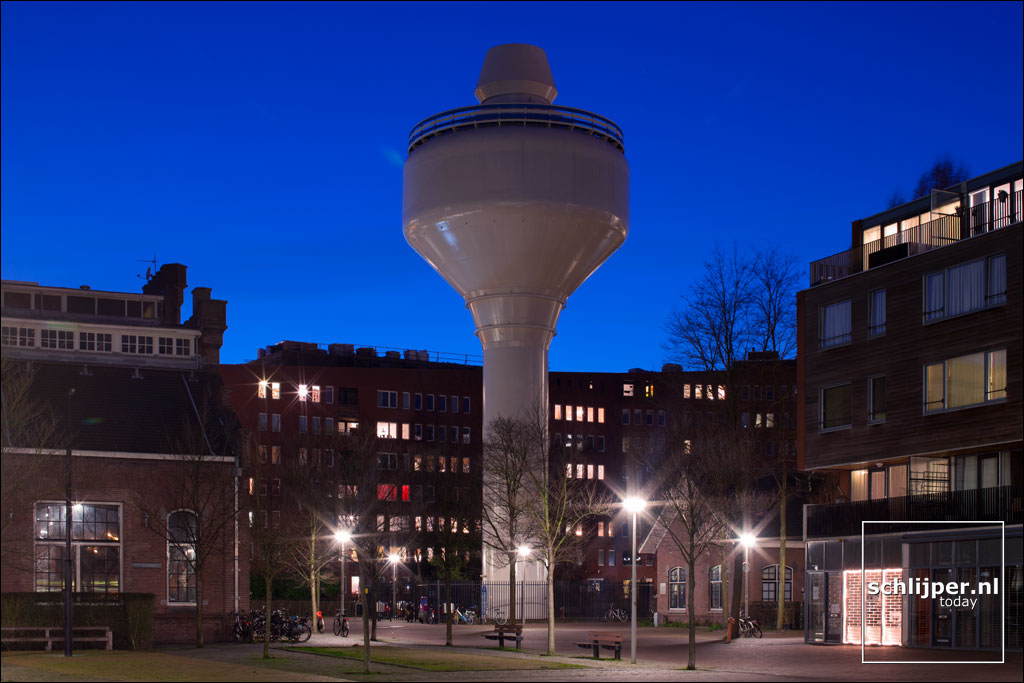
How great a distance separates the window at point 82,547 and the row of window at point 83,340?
37.5 feet

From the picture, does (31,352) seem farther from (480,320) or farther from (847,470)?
(847,470)

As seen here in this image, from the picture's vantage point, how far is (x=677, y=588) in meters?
79.1

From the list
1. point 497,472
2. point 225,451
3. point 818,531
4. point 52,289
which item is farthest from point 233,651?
point 52,289

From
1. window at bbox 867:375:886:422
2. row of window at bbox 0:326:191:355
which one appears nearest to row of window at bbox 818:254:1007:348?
window at bbox 867:375:886:422

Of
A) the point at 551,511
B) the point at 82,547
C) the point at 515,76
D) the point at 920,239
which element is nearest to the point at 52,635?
the point at 82,547

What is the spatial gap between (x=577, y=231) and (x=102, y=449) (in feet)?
80.9

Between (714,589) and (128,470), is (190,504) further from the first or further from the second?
(714,589)

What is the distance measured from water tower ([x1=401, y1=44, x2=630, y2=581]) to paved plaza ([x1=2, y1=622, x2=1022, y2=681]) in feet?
60.6

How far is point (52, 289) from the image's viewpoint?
77.3m

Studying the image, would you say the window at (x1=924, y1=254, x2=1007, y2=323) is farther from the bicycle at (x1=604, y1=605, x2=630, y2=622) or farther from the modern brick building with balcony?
the bicycle at (x1=604, y1=605, x2=630, y2=622)

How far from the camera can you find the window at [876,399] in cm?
4994

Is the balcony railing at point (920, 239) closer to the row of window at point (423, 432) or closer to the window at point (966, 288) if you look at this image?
the window at point (966, 288)

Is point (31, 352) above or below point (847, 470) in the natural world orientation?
above

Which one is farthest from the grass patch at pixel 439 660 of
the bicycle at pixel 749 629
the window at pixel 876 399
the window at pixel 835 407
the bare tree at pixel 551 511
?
the window at pixel 835 407
